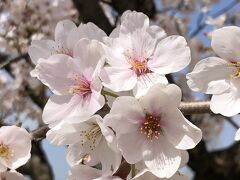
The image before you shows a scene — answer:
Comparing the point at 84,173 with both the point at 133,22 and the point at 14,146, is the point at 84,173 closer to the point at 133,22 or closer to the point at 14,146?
the point at 14,146

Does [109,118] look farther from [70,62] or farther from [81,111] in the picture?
[70,62]

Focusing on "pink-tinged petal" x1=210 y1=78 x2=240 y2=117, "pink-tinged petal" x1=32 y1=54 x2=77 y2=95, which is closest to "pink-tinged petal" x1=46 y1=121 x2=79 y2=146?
"pink-tinged petal" x1=32 y1=54 x2=77 y2=95

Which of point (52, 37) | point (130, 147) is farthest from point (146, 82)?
point (52, 37)

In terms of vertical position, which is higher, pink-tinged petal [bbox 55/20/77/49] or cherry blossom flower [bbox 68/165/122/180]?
pink-tinged petal [bbox 55/20/77/49]

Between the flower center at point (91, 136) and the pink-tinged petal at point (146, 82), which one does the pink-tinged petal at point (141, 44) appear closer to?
the pink-tinged petal at point (146, 82)

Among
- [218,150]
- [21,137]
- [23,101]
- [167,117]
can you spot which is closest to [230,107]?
[167,117]

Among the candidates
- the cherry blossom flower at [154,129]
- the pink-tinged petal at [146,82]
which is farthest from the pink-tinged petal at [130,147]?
the pink-tinged petal at [146,82]

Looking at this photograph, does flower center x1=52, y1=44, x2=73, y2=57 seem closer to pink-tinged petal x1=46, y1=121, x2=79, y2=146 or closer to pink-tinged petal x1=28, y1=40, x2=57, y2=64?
pink-tinged petal x1=28, y1=40, x2=57, y2=64
